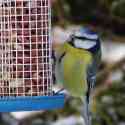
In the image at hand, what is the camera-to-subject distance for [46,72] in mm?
2529

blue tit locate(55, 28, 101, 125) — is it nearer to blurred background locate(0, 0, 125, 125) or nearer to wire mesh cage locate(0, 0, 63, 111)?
wire mesh cage locate(0, 0, 63, 111)

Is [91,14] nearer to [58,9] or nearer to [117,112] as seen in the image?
[58,9]

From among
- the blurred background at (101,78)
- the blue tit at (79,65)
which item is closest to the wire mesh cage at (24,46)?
the blue tit at (79,65)

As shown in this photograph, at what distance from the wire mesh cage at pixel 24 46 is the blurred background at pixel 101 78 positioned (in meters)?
0.91

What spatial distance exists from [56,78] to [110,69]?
45.7 inches

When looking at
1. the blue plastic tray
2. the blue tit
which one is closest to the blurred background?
the blue tit

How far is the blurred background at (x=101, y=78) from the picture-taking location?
356 cm

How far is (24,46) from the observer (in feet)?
8.21

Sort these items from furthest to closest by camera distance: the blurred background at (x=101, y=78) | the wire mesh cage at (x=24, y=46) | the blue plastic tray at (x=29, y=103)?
the blurred background at (x=101, y=78) < the wire mesh cage at (x=24, y=46) < the blue plastic tray at (x=29, y=103)

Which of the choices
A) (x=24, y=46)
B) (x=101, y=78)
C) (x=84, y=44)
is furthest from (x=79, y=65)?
(x=101, y=78)

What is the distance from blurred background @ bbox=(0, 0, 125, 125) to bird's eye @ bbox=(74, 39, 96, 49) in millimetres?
910

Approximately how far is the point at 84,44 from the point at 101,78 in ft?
4.04

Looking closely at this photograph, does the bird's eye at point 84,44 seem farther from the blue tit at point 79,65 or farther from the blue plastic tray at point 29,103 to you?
the blue plastic tray at point 29,103

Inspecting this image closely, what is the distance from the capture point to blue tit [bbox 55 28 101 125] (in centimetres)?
253
